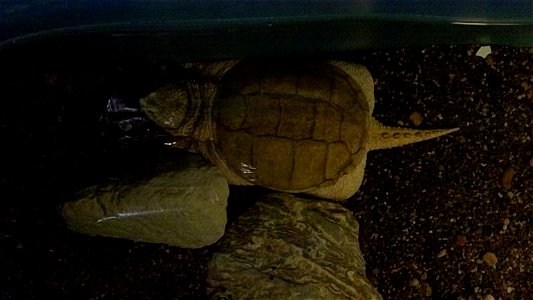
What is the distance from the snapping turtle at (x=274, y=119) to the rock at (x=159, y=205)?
89 millimetres

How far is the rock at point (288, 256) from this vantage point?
162 cm

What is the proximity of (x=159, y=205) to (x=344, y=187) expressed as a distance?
0.47 meters

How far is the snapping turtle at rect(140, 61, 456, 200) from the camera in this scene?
1.58m

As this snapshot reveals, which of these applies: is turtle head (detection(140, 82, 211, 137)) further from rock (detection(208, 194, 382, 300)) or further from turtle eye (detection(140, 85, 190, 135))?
rock (detection(208, 194, 382, 300))

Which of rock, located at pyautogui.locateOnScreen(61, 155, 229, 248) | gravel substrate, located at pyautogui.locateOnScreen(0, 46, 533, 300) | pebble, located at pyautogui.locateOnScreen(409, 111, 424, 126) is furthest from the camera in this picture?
pebble, located at pyautogui.locateOnScreen(409, 111, 424, 126)

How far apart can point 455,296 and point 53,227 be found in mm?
1023

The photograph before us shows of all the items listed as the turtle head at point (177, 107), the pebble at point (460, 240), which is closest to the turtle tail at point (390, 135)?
the pebble at point (460, 240)

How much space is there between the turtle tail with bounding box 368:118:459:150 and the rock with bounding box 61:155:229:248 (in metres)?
0.39

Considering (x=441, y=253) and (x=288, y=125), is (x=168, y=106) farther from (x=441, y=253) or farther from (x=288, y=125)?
(x=441, y=253)

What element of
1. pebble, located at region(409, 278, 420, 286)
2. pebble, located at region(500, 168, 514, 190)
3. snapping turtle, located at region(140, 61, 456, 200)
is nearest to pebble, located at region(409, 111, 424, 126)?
snapping turtle, located at region(140, 61, 456, 200)

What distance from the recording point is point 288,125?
1.57 metres

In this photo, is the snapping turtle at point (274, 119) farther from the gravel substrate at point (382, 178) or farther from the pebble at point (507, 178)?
the pebble at point (507, 178)

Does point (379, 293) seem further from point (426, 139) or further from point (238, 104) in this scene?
point (238, 104)

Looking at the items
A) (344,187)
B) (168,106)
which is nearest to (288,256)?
(344,187)
